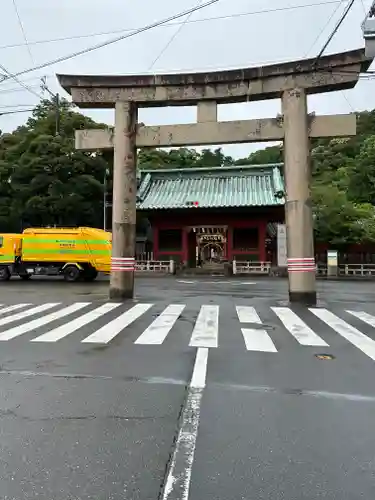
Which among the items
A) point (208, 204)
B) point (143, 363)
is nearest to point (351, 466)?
point (143, 363)

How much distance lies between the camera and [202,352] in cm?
633

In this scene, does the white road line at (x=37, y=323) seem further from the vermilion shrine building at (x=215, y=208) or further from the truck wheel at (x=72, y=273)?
the vermilion shrine building at (x=215, y=208)

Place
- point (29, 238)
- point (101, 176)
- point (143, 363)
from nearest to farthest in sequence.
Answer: point (143, 363), point (29, 238), point (101, 176)

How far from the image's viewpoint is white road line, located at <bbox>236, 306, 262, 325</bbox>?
9.42 m

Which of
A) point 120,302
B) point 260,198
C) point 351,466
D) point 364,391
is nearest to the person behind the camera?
point 351,466

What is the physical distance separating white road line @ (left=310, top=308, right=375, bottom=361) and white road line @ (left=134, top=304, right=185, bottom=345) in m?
3.27

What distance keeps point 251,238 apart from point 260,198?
295 cm

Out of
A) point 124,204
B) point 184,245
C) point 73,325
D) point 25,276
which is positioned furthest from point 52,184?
point 73,325

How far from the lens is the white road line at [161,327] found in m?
7.20

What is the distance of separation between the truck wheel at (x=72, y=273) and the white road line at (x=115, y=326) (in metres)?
12.1

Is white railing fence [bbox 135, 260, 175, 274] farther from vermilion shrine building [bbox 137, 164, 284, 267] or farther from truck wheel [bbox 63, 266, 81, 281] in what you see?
truck wheel [bbox 63, 266, 81, 281]

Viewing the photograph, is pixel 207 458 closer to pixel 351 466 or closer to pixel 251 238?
pixel 351 466

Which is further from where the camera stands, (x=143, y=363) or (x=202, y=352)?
→ (x=202, y=352)

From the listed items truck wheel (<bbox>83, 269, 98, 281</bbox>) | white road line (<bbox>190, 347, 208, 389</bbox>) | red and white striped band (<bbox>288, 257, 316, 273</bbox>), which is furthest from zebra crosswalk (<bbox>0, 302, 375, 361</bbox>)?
truck wheel (<bbox>83, 269, 98, 281</bbox>)
